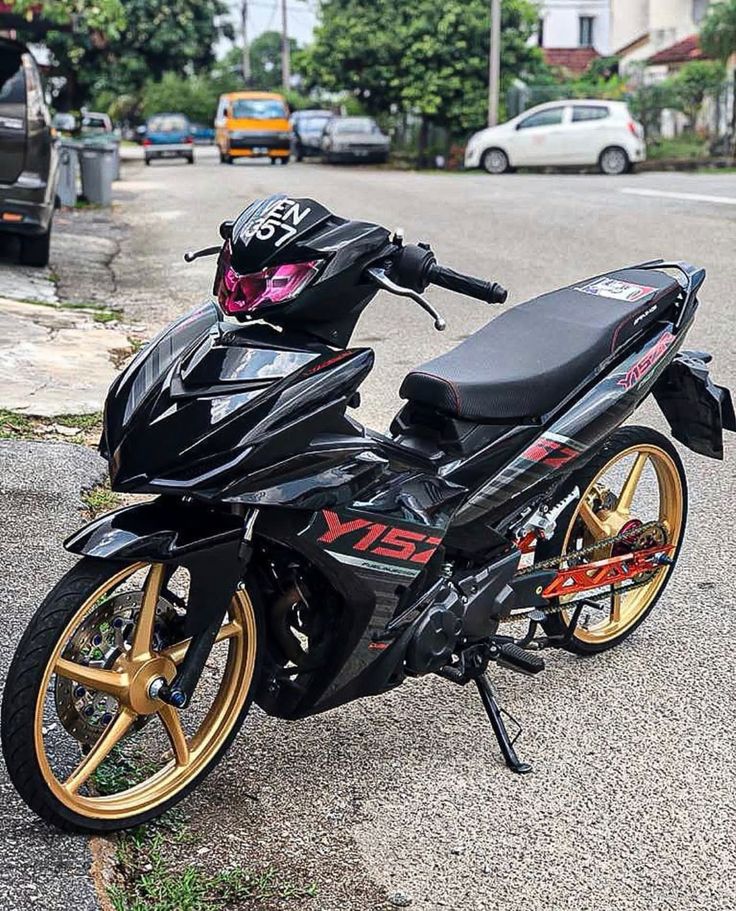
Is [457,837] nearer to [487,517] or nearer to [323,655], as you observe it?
[323,655]

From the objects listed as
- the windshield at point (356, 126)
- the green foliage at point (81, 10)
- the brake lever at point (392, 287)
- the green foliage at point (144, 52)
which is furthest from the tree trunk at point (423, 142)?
the brake lever at point (392, 287)

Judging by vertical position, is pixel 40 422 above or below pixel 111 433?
below

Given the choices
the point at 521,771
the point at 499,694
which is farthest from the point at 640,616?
the point at 521,771

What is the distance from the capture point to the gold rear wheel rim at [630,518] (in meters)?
4.27

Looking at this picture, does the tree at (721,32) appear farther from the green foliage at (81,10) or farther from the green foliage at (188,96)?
the green foliage at (188,96)

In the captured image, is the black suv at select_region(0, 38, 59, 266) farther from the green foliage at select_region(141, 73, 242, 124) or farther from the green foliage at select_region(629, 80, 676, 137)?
the green foliage at select_region(141, 73, 242, 124)

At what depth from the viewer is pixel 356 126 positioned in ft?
110

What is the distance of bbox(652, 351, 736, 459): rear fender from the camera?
14.1 ft

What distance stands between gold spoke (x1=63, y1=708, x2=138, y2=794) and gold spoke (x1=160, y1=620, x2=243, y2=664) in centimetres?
16

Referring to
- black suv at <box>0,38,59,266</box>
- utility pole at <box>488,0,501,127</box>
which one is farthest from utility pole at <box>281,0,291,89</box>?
black suv at <box>0,38,59,266</box>

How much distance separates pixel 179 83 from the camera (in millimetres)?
59688

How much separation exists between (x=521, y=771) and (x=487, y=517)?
0.69m

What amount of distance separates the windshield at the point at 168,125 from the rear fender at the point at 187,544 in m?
37.2

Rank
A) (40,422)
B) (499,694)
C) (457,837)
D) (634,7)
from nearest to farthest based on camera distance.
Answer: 1. (457,837)
2. (499,694)
3. (40,422)
4. (634,7)
